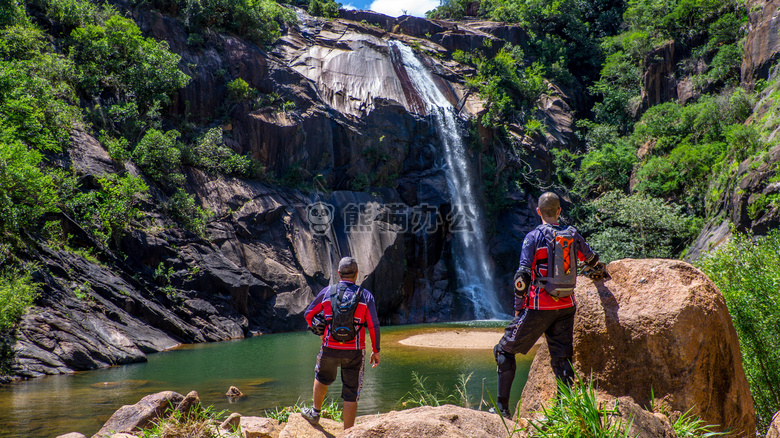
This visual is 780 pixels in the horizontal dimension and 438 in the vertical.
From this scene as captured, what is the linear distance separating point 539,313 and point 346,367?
202 cm

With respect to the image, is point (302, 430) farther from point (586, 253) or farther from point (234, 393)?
point (234, 393)

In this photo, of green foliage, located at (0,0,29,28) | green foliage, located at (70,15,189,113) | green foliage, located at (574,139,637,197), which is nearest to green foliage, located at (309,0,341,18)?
green foliage, located at (70,15,189,113)

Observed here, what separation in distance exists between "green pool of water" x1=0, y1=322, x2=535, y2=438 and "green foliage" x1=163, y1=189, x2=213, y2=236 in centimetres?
674

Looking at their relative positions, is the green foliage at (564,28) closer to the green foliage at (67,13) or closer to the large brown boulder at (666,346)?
the green foliage at (67,13)

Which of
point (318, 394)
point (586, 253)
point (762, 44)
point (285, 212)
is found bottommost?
point (318, 394)

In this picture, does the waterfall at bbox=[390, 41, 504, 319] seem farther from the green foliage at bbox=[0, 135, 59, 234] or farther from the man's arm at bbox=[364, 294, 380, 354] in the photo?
the man's arm at bbox=[364, 294, 380, 354]

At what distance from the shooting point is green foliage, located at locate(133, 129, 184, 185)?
829 inches

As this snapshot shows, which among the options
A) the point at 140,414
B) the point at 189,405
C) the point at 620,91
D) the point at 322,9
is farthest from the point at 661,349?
the point at 322,9

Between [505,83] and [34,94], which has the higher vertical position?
[505,83]

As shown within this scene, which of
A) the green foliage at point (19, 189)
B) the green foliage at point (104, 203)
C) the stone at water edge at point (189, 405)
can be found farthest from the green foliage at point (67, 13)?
the stone at water edge at point (189, 405)

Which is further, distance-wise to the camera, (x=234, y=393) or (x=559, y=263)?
(x=234, y=393)

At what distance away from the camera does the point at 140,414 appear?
5621 mm

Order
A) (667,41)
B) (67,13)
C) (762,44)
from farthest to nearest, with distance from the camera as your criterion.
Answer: (667,41) < (762,44) < (67,13)

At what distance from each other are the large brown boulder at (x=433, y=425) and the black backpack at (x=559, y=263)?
1564 millimetres
